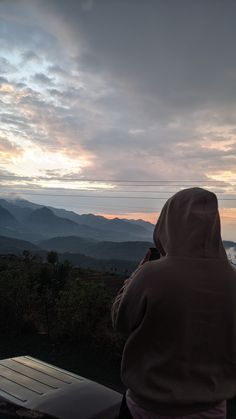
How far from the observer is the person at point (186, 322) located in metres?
1.54

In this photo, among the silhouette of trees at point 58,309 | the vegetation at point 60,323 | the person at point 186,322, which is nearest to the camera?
the person at point 186,322

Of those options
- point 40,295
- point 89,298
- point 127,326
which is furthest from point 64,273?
point 127,326

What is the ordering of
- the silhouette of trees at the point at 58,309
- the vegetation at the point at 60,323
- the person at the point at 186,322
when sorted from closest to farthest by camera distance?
the person at the point at 186,322 → the vegetation at the point at 60,323 → the silhouette of trees at the point at 58,309

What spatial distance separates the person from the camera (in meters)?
1.54

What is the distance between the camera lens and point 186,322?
1555mm

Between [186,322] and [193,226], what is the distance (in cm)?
37

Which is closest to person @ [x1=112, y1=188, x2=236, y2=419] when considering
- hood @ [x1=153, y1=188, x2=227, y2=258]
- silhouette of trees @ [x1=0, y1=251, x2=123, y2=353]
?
hood @ [x1=153, y1=188, x2=227, y2=258]

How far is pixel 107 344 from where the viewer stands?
562 centimetres

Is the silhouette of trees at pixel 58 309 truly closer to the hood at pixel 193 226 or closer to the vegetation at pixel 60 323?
the vegetation at pixel 60 323

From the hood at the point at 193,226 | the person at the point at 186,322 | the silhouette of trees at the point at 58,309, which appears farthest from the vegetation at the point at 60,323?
the hood at the point at 193,226

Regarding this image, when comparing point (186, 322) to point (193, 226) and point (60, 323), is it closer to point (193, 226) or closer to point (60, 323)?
point (193, 226)

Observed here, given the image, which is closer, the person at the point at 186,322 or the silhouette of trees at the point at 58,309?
the person at the point at 186,322

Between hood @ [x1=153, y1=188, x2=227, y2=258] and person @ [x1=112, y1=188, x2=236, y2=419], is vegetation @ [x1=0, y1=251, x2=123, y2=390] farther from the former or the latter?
hood @ [x1=153, y1=188, x2=227, y2=258]

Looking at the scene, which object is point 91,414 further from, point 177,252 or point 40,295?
point 40,295
